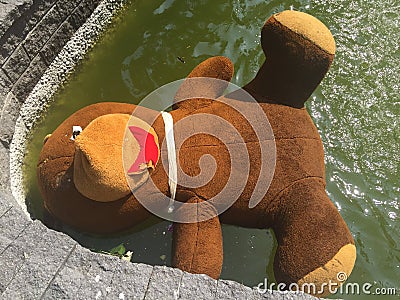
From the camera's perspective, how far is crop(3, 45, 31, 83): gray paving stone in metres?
2.09

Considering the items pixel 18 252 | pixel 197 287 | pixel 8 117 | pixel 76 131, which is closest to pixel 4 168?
pixel 8 117

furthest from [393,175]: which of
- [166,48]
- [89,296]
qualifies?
[89,296]

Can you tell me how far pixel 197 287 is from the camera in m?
1.34

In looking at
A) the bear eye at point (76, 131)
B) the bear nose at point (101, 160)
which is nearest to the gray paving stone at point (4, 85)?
the bear eye at point (76, 131)

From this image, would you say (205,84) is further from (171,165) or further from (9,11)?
(9,11)

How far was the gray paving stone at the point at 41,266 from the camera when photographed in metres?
1.30

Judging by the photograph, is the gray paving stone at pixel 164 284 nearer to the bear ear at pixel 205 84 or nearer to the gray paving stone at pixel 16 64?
the bear ear at pixel 205 84

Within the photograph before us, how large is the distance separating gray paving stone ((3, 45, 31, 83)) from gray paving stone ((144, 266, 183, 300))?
1.20 metres

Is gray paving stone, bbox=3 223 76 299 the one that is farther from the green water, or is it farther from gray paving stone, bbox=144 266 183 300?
the green water

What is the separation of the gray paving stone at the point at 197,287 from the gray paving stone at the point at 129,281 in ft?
0.32

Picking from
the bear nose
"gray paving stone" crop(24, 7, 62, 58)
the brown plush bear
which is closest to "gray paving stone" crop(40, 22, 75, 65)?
"gray paving stone" crop(24, 7, 62, 58)

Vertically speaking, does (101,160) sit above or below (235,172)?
above

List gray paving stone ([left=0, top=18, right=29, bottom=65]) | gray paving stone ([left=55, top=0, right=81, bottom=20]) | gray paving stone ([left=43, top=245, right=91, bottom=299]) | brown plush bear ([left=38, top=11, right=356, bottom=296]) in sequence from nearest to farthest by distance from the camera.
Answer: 1. gray paving stone ([left=43, top=245, right=91, bottom=299])
2. brown plush bear ([left=38, top=11, right=356, bottom=296])
3. gray paving stone ([left=0, top=18, right=29, bottom=65])
4. gray paving stone ([left=55, top=0, right=81, bottom=20])

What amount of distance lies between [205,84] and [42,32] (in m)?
0.83
